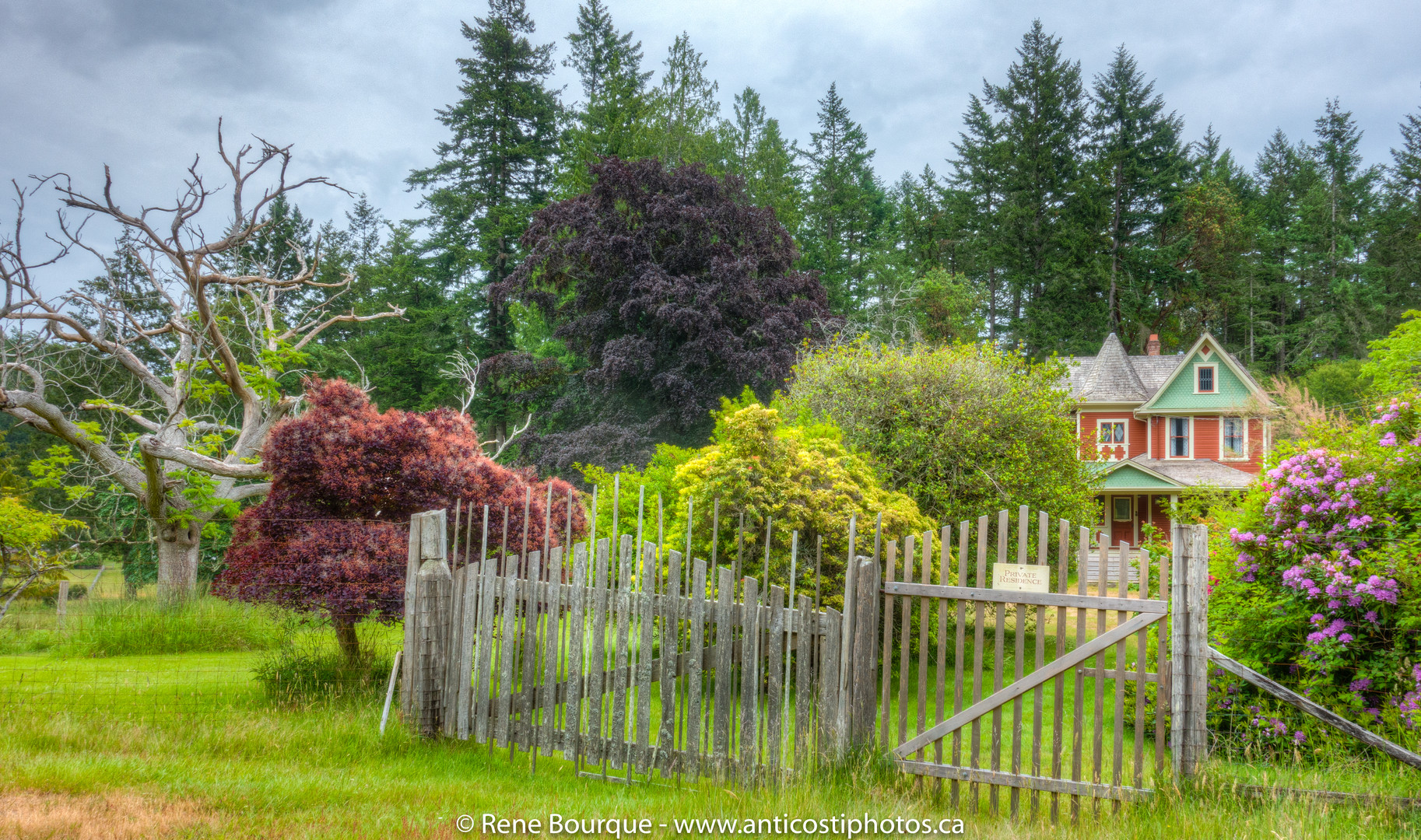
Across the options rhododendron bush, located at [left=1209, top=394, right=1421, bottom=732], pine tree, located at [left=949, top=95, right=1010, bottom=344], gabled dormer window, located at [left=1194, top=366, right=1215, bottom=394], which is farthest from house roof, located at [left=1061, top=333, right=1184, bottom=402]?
rhododendron bush, located at [left=1209, top=394, right=1421, bottom=732]

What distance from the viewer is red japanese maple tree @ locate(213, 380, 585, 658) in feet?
24.6

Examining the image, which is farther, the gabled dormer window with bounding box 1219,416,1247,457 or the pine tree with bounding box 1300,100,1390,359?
the pine tree with bounding box 1300,100,1390,359

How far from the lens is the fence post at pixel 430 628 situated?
6.27m

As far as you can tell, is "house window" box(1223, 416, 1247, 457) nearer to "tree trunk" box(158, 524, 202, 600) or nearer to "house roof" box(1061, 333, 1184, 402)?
"house roof" box(1061, 333, 1184, 402)

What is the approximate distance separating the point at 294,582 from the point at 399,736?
2156 mm

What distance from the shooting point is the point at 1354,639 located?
5434 millimetres

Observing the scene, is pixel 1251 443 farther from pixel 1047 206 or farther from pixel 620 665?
pixel 620 665

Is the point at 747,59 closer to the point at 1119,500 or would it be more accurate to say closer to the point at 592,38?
the point at 592,38

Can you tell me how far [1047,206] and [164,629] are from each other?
37.9m

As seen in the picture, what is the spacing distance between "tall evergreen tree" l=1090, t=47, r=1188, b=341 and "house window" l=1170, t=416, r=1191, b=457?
8592 millimetres

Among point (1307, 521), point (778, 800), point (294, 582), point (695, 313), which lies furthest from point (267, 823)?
point (695, 313)

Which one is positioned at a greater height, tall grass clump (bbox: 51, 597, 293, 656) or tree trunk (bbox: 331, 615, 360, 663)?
tree trunk (bbox: 331, 615, 360, 663)

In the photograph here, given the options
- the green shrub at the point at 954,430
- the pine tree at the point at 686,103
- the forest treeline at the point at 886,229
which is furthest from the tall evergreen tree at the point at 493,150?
the green shrub at the point at 954,430

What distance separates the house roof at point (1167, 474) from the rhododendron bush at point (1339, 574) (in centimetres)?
2073
